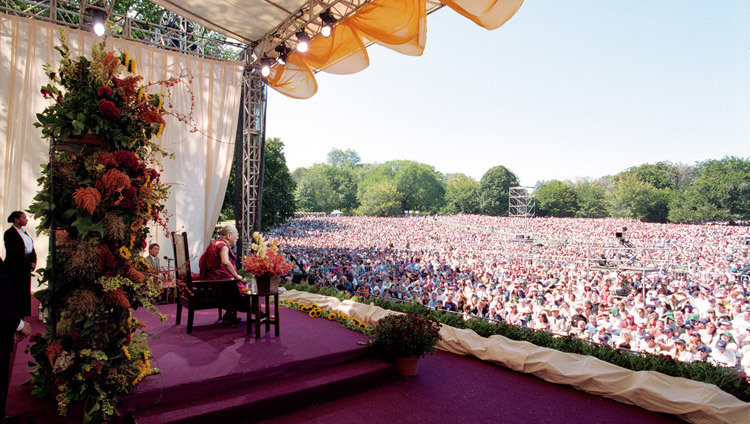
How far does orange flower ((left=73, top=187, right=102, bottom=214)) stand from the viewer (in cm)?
238

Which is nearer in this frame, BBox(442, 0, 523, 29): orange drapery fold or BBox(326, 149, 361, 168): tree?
BBox(442, 0, 523, 29): orange drapery fold

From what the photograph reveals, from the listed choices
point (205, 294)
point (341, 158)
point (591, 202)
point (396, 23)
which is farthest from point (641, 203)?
point (341, 158)

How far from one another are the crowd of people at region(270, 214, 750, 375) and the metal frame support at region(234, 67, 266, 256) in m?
2.83

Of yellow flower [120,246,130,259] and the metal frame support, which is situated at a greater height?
the metal frame support

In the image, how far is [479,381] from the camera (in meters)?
3.71

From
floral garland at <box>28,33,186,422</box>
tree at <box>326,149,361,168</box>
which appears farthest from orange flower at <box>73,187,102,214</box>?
tree at <box>326,149,361,168</box>

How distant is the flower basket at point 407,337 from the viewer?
376 centimetres

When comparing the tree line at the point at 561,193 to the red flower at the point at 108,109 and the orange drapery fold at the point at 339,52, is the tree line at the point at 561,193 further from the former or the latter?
the red flower at the point at 108,109

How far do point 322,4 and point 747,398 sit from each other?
21.6 ft

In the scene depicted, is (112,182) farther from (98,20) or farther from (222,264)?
(98,20)

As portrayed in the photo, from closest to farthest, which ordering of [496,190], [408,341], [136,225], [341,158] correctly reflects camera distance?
1. [136,225]
2. [408,341]
3. [496,190]
4. [341,158]

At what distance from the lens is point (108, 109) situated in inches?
98.3

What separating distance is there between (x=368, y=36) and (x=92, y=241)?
13.8ft

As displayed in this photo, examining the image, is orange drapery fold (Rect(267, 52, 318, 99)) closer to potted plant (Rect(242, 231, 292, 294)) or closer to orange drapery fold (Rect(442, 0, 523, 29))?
orange drapery fold (Rect(442, 0, 523, 29))
